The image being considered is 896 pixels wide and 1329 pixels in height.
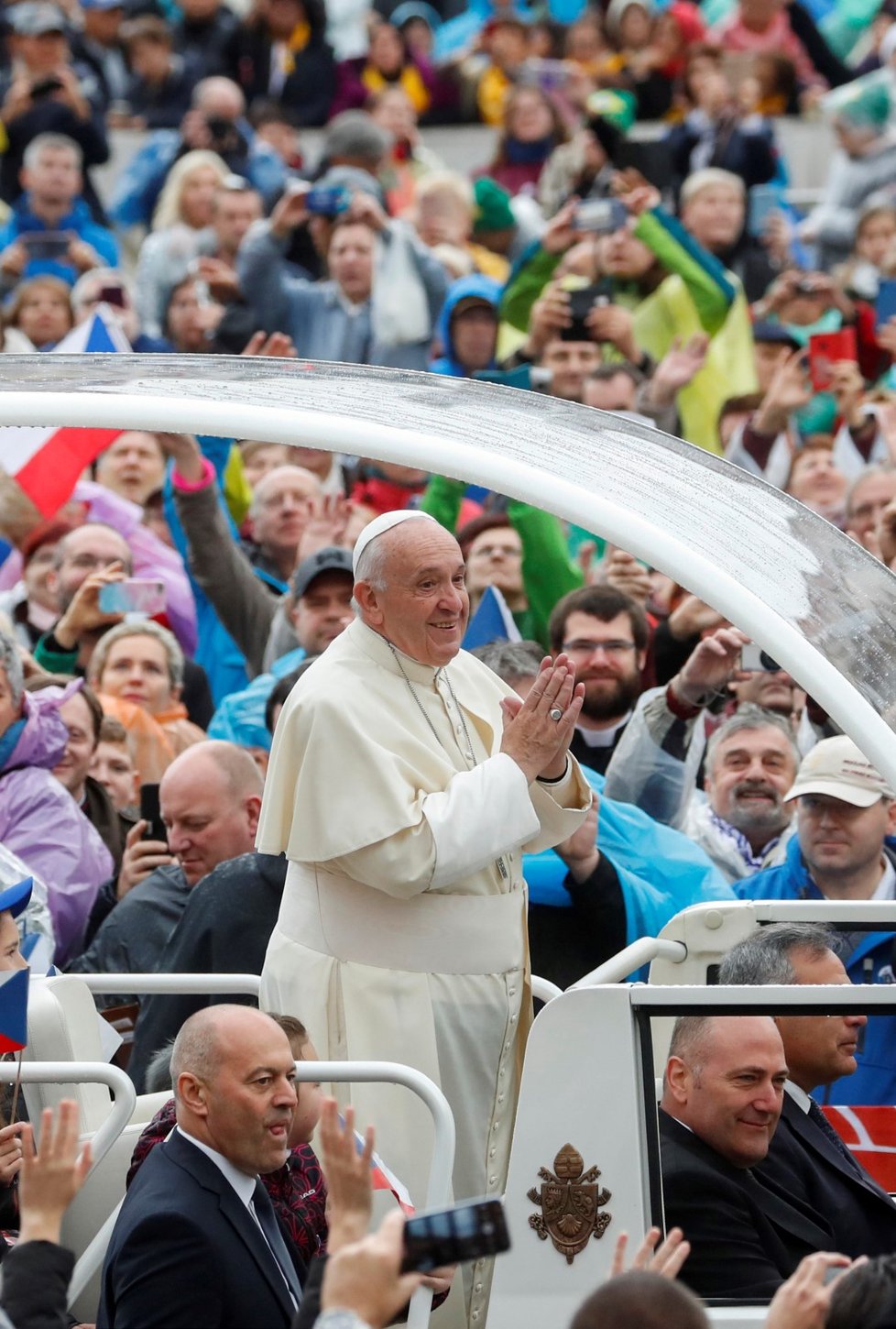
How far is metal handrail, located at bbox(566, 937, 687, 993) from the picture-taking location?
16.1 ft

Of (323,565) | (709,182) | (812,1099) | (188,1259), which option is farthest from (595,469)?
(709,182)

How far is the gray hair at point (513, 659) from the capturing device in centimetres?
641

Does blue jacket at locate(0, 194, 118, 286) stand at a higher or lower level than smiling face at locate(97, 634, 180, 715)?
higher

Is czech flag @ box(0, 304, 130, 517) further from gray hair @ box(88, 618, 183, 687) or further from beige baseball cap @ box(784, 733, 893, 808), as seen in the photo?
beige baseball cap @ box(784, 733, 893, 808)

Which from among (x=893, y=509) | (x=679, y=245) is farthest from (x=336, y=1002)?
(x=679, y=245)

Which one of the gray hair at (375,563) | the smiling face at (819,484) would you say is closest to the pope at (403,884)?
the gray hair at (375,563)

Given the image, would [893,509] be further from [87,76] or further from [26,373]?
[87,76]

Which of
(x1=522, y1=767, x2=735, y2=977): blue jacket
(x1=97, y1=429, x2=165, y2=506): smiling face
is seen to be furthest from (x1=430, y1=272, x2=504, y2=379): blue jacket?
(x1=522, y1=767, x2=735, y2=977): blue jacket

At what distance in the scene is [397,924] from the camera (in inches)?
198

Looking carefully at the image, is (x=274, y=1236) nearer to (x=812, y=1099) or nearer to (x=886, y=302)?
(x=812, y=1099)

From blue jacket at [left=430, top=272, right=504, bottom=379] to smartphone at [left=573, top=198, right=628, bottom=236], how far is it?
607 millimetres

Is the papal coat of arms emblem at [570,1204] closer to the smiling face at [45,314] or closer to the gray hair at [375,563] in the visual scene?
the gray hair at [375,563]

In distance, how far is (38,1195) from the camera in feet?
12.2

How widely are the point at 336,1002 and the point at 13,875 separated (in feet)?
3.43
